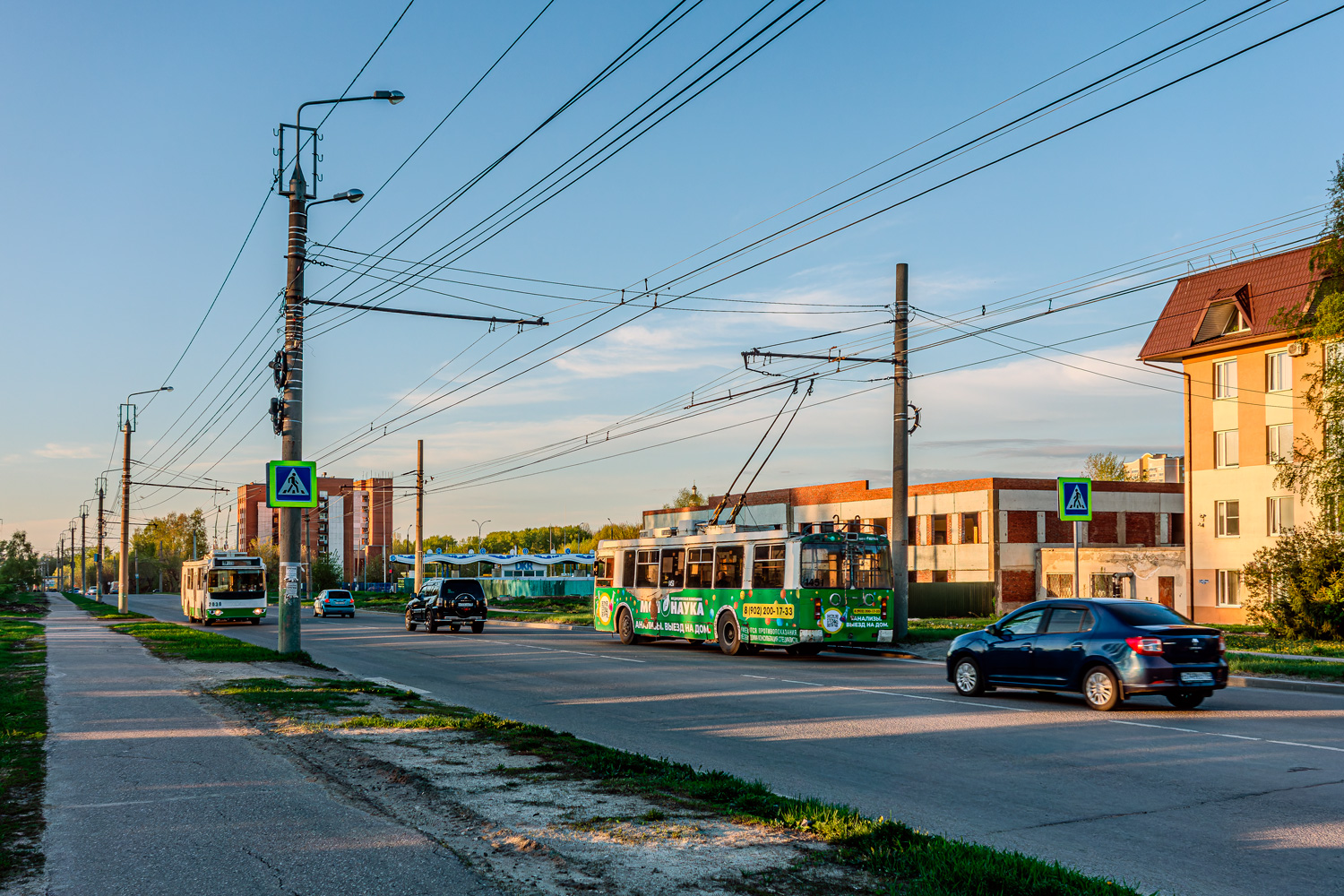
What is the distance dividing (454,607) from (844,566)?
58.2 ft

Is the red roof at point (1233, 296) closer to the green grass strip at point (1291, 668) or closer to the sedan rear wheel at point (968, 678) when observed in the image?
the green grass strip at point (1291, 668)

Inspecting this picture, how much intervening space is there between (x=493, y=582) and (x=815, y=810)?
84.4 metres

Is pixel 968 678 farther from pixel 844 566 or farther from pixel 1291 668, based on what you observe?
pixel 844 566

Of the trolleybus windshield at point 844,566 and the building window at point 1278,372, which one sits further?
the building window at point 1278,372

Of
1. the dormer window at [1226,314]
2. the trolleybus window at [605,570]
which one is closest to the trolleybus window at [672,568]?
the trolleybus window at [605,570]

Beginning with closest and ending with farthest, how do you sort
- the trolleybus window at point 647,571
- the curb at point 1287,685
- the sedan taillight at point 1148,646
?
the sedan taillight at point 1148,646, the curb at point 1287,685, the trolleybus window at point 647,571

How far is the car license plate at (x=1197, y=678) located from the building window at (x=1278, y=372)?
33.7 m

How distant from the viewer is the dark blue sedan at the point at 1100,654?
14.2 metres

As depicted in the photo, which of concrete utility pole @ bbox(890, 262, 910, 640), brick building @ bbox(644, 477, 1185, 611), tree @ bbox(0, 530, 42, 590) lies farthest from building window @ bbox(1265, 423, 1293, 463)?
tree @ bbox(0, 530, 42, 590)

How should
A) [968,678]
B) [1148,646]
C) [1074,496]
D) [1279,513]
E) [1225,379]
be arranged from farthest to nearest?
[1225,379] < [1279,513] < [1074,496] < [968,678] < [1148,646]

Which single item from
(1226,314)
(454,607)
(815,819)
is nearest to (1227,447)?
(1226,314)

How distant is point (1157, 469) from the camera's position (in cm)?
8494

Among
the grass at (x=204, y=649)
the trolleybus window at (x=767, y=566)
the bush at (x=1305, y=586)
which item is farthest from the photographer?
the bush at (x=1305, y=586)

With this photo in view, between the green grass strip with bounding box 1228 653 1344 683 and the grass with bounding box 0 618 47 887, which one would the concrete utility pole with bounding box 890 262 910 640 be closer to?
the green grass strip with bounding box 1228 653 1344 683
